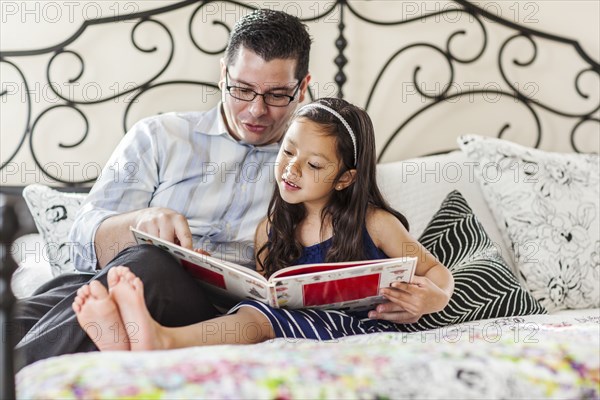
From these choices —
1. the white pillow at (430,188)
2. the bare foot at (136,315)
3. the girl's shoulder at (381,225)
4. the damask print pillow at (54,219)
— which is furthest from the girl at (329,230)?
the damask print pillow at (54,219)

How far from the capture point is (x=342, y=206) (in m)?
1.63

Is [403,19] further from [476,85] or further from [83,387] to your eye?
[83,387]

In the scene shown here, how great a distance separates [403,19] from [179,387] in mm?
1797

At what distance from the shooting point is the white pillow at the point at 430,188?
199 centimetres

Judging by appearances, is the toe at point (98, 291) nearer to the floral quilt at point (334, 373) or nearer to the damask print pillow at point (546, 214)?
the floral quilt at point (334, 373)

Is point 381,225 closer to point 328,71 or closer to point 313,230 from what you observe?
point 313,230

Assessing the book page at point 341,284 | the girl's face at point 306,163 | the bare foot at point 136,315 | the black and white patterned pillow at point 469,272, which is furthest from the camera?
Result: the black and white patterned pillow at point 469,272

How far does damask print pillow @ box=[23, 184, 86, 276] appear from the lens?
5.87ft

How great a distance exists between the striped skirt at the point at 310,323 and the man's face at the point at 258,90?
506 mm

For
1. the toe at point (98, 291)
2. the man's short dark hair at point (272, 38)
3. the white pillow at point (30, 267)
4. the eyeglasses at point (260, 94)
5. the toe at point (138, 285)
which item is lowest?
the white pillow at point (30, 267)

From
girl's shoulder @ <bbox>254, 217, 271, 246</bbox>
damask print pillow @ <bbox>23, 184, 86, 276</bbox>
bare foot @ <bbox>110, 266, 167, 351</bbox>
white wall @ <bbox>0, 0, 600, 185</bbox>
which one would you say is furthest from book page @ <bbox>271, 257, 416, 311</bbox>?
white wall @ <bbox>0, 0, 600, 185</bbox>

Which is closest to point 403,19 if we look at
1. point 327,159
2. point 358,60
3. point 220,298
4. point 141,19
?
point 358,60

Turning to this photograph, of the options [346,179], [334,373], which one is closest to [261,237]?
[346,179]

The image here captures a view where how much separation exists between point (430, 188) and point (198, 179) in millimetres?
665
